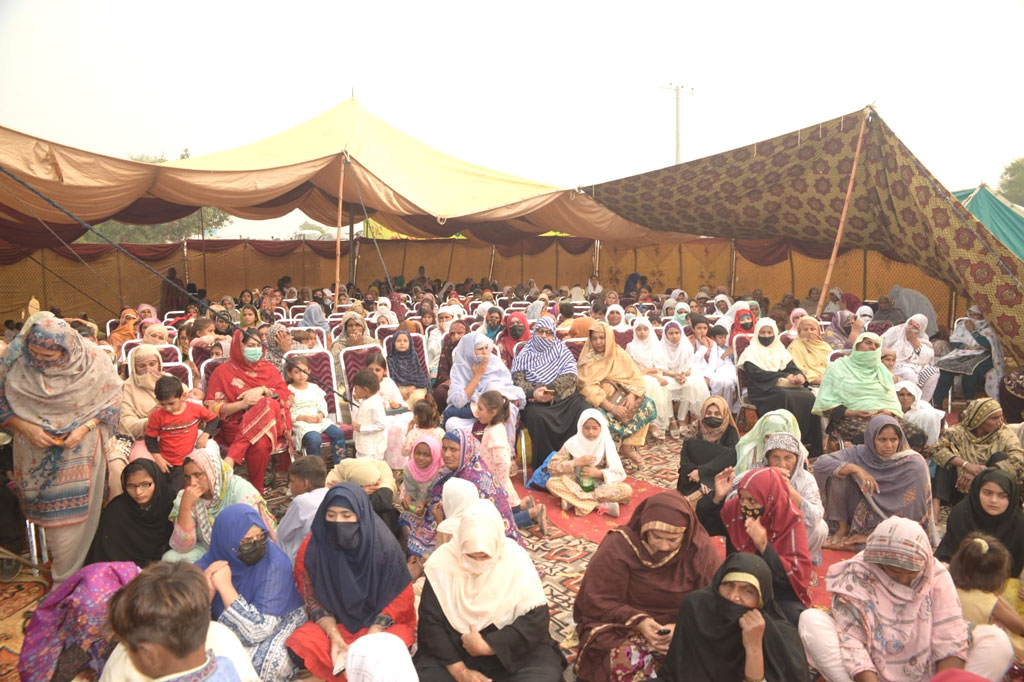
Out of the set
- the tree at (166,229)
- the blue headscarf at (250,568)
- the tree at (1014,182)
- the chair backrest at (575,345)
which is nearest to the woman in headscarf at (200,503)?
the blue headscarf at (250,568)

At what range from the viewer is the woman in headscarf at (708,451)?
409 centimetres

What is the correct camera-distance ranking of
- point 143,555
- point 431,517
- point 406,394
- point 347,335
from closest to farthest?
point 143,555, point 431,517, point 406,394, point 347,335

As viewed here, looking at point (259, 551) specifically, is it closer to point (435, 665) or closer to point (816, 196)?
point (435, 665)

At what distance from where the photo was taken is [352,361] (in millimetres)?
5465

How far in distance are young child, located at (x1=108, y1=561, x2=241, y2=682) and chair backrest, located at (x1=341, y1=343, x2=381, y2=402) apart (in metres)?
3.66

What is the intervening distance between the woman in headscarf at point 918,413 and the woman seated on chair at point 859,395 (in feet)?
0.28

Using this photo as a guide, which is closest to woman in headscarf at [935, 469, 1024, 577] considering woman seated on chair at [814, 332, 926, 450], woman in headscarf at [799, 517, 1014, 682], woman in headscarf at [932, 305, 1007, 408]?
woman in headscarf at [799, 517, 1014, 682]

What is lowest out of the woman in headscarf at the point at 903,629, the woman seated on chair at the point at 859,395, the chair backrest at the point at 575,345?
the woman in headscarf at the point at 903,629

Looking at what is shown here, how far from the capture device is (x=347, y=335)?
239 inches

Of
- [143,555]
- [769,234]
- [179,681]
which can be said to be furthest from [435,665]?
[769,234]

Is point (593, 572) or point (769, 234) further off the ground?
point (769, 234)

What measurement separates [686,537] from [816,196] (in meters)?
7.85

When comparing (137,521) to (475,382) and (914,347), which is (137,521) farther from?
(914,347)

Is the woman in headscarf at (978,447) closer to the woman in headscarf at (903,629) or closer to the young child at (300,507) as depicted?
the woman in headscarf at (903,629)
